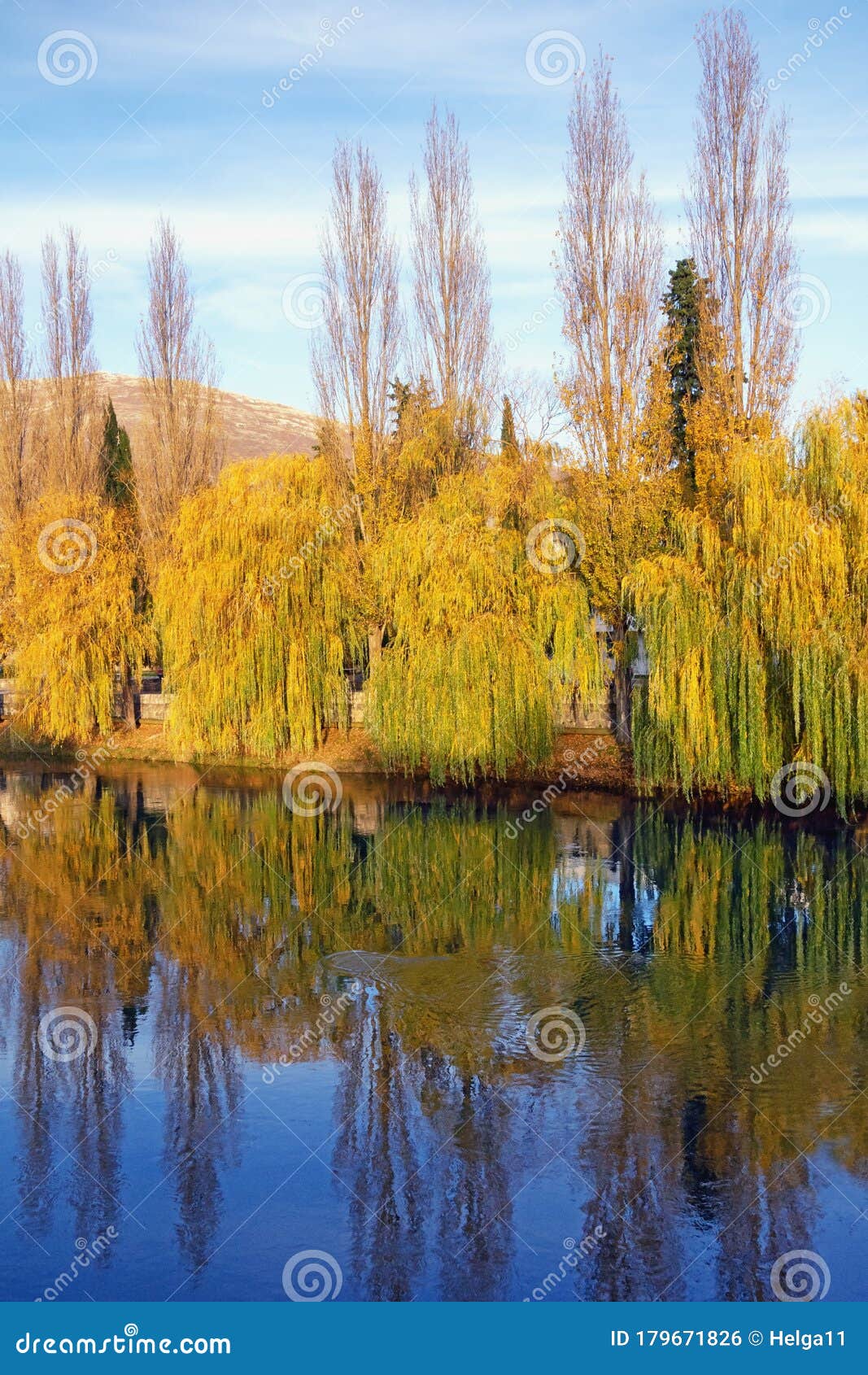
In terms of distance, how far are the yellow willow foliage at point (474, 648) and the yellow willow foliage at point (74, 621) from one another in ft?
29.7

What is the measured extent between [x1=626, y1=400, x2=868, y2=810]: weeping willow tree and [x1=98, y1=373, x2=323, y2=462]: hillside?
430ft

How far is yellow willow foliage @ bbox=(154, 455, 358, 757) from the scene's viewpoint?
99.3 ft

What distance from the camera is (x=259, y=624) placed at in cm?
3028

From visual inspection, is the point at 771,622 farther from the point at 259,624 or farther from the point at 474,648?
the point at 259,624

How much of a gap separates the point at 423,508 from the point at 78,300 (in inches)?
756

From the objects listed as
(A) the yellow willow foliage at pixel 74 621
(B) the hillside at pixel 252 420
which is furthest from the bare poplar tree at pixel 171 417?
(B) the hillside at pixel 252 420

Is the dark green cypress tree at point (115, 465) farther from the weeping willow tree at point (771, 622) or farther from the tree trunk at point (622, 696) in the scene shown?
the weeping willow tree at point (771, 622)

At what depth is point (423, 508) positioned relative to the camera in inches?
1155

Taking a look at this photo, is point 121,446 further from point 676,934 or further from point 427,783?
point 676,934

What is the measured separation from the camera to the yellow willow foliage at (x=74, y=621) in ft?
110

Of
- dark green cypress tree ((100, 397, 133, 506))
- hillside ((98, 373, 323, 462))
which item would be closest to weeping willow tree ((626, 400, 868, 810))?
dark green cypress tree ((100, 397, 133, 506))

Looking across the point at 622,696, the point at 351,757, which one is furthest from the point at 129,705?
the point at 622,696
